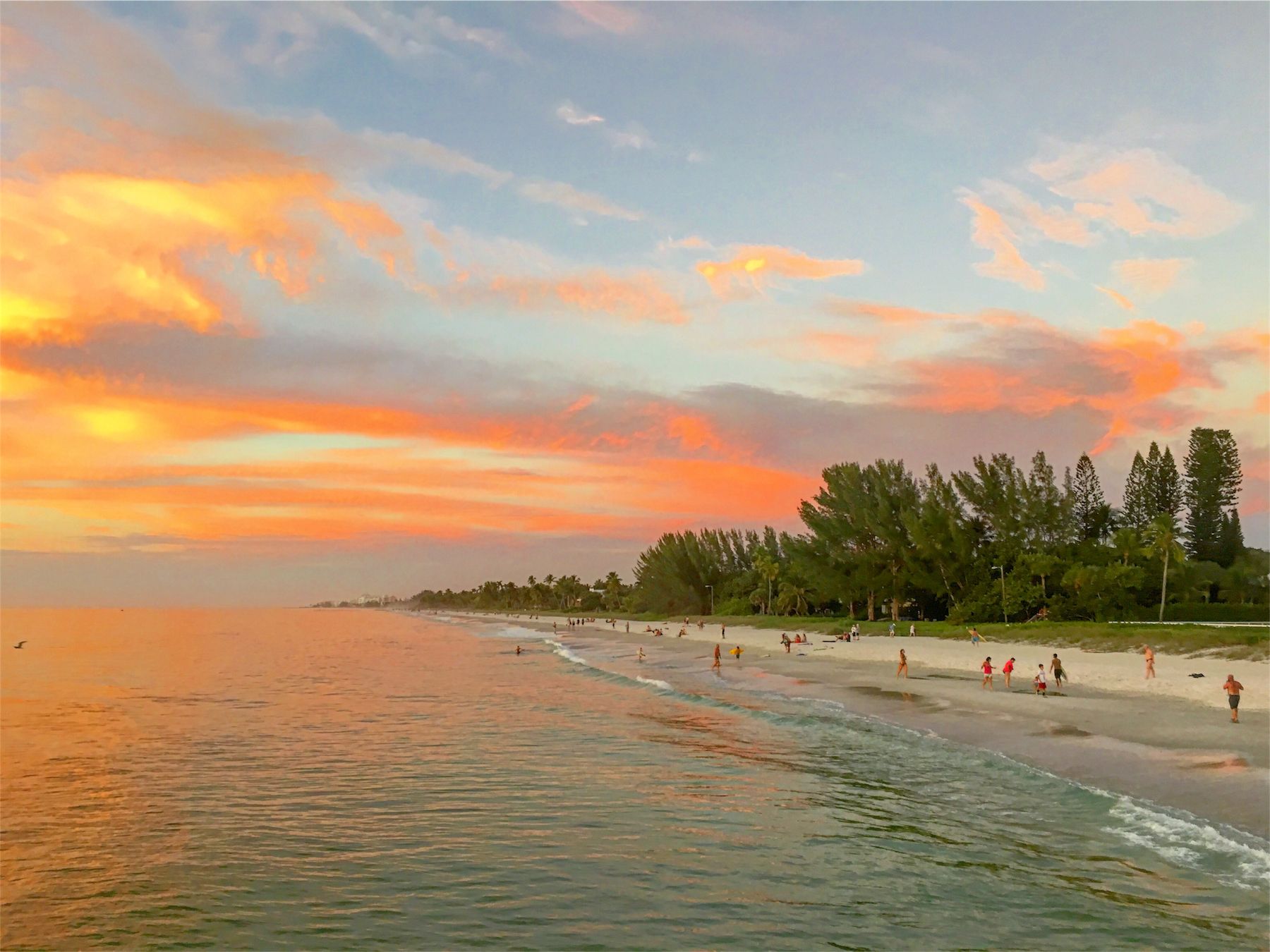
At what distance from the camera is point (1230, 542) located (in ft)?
410

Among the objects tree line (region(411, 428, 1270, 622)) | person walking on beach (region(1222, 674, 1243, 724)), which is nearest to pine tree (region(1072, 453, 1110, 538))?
tree line (region(411, 428, 1270, 622))

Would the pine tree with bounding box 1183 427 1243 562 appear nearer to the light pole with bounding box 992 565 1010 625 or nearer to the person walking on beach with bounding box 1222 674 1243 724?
the light pole with bounding box 992 565 1010 625

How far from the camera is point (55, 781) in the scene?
2827 cm

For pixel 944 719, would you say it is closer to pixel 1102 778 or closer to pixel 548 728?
pixel 1102 778

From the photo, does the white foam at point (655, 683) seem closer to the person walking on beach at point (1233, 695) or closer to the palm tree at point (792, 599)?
the person walking on beach at point (1233, 695)

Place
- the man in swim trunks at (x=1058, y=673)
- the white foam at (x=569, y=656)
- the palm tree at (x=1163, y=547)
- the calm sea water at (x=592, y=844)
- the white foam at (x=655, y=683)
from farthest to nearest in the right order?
1. the palm tree at (x=1163, y=547)
2. the white foam at (x=569, y=656)
3. the white foam at (x=655, y=683)
4. the man in swim trunks at (x=1058, y=673)
5. the calm sea water at (x=592, y=844)

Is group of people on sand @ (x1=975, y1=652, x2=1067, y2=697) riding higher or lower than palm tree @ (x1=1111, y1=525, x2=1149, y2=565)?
lower

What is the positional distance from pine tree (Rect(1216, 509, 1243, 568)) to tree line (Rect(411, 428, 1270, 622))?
0.68ft

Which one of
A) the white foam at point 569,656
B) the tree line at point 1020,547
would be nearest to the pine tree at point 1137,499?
the tree line at point 1020,547

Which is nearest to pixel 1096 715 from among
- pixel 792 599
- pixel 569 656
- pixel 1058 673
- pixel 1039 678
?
pixel 1039 678

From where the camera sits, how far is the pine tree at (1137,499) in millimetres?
129750

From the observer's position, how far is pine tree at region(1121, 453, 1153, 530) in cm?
12975

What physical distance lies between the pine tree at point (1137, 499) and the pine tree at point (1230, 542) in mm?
9785

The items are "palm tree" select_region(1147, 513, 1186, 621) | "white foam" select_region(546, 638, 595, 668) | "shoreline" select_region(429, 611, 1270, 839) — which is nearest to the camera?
"shoreline" select_region(429, 611, 1270, 839)
